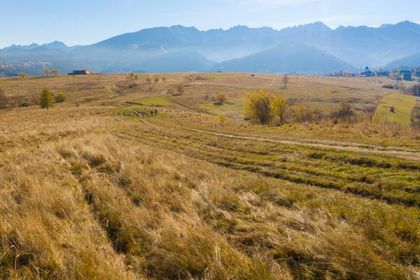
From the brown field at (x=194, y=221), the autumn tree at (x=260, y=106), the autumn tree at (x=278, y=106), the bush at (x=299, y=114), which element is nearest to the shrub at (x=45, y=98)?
the autumn tree at (x=260, y=106)

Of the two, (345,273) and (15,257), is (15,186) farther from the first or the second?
(345,273)

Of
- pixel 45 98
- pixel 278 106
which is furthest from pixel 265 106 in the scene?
pixel 45 98

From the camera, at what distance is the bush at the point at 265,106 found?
61438mm

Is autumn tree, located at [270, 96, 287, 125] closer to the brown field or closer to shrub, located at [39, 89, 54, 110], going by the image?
the brown field

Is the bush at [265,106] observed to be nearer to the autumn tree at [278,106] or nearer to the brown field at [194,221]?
the autumn tree at [278,106]

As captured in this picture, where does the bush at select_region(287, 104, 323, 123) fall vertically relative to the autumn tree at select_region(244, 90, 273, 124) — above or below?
below

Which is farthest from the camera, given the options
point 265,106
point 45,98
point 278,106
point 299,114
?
point 45,98

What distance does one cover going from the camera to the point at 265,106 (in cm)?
6156

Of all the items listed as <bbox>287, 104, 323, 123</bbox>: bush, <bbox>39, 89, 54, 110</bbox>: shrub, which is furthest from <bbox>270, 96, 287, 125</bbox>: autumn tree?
<bbox>39, 89, 54, 110</bbox>: shrub

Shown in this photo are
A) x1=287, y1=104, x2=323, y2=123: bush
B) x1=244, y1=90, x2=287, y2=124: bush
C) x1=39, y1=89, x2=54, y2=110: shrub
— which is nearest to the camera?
x1=244, y1=90, x2=287, y2=124: bush

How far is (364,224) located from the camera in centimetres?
622

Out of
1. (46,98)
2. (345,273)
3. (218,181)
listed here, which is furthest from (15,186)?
(46,98)

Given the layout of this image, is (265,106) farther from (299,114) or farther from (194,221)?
(194,221)

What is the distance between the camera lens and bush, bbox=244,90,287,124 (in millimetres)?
61438
